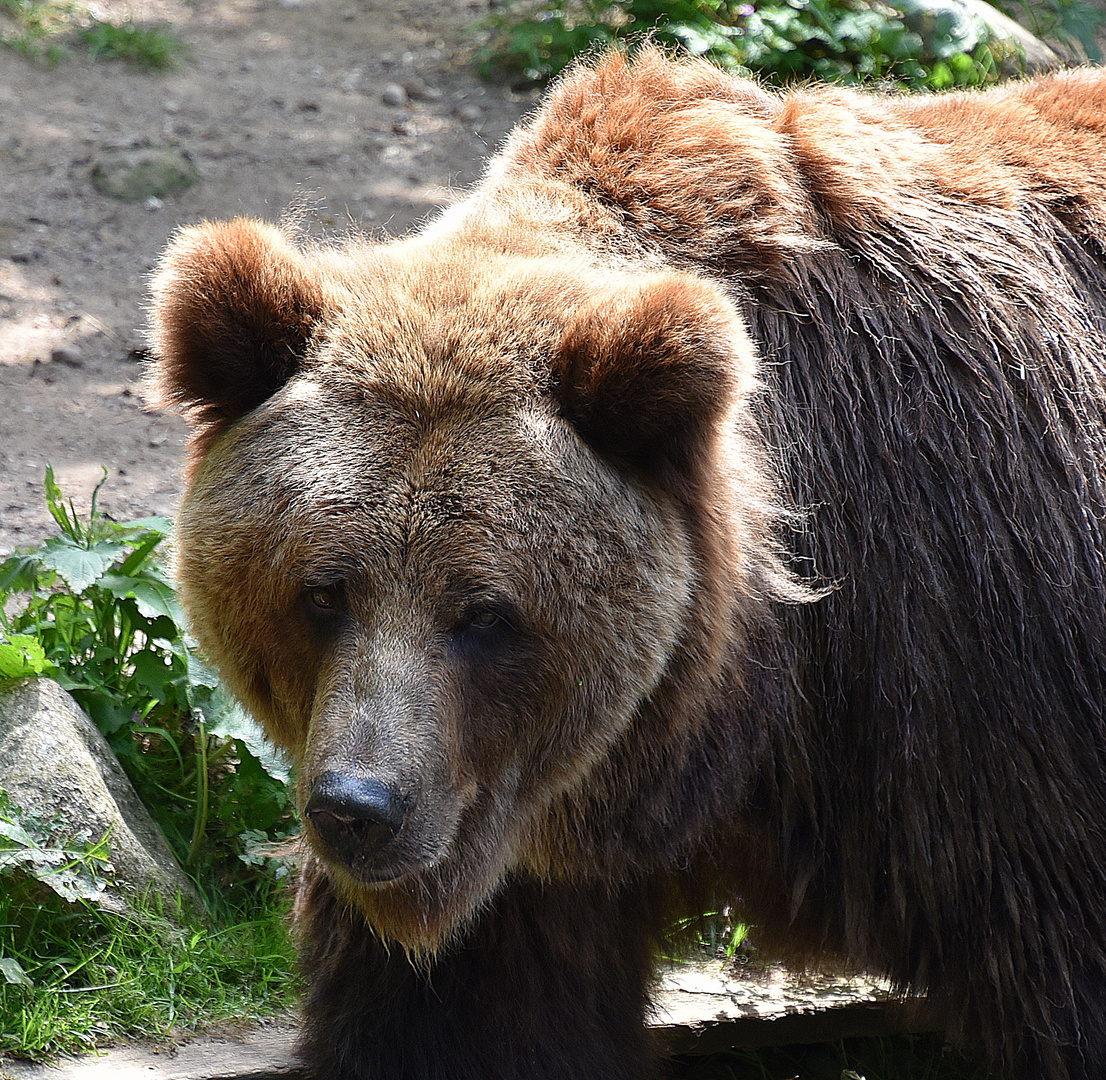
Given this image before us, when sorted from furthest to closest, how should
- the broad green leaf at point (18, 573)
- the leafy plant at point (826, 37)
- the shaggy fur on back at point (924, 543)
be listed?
the leafy plant at point (826, 37) < the broad green leaf at point (18, 573) < the shaggy fur on back at point (924, 543)

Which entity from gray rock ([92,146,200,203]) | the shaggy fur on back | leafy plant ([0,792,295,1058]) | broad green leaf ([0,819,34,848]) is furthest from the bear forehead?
gray rock ([92,146,200,203])

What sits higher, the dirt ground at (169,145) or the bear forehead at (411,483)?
the bear forehead at (411,483)

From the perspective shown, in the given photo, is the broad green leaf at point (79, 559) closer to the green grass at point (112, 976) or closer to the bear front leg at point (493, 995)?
the green grass at point (112, 976)

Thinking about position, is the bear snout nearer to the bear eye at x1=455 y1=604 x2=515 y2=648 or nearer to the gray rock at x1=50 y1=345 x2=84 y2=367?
the bear eye at x1=455 y1=604 x2=515 y2=648

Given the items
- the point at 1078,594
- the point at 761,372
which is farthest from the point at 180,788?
the point at 1078,594

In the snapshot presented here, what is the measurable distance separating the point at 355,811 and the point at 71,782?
193cm

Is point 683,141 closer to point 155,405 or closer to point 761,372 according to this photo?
point 761,372

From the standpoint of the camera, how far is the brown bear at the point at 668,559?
2.85 metres

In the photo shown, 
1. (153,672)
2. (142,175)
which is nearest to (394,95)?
(142,175)

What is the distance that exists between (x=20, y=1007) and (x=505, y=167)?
2709mm

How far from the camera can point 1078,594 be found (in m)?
3.34

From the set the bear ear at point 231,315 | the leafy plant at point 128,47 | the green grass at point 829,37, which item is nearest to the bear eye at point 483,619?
the bear ear at point 231,315

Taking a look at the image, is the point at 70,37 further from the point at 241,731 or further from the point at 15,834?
the point at 15,834

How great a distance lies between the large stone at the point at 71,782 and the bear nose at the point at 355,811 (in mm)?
1748
